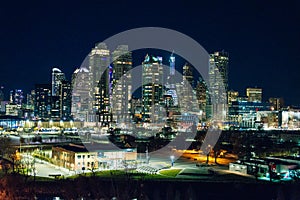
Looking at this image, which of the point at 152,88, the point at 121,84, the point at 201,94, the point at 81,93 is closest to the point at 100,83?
the point at 121,84

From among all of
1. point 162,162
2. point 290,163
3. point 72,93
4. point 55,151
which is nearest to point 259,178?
point 290,163

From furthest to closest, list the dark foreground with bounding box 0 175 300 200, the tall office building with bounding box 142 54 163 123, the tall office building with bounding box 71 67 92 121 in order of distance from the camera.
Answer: the tall office building with bounding box 71 67 92 121 → the tall office building with bounding box 142 54 163 123 → the dark foreground with bounding box 0 175 300 200

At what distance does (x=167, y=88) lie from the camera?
38.5 meters

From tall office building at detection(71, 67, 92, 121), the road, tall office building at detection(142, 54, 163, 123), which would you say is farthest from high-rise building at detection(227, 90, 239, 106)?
the road

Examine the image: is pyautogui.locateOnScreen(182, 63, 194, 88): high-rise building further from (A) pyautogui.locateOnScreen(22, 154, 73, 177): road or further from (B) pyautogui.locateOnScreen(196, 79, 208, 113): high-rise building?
(A) pyautogui.locateOnScreen(22, 154, 73, 177): road

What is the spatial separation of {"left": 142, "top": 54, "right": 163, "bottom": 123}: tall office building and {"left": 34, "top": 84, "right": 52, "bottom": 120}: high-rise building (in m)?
8.98

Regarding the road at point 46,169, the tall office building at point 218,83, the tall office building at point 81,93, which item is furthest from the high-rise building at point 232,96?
the road at point 46,169

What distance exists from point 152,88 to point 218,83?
9247 mm

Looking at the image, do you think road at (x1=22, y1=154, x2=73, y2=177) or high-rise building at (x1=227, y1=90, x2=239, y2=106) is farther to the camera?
high-rise building at (x1=227, y1=90, x2=239, y2=106)

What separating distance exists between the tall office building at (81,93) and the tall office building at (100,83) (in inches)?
24.3

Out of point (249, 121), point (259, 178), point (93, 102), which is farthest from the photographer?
point (93, 102)

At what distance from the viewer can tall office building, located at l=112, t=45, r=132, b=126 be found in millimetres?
33750

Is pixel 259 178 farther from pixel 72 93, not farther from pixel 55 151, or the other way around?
pixel 72 93

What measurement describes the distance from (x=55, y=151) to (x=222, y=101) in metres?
30.0
